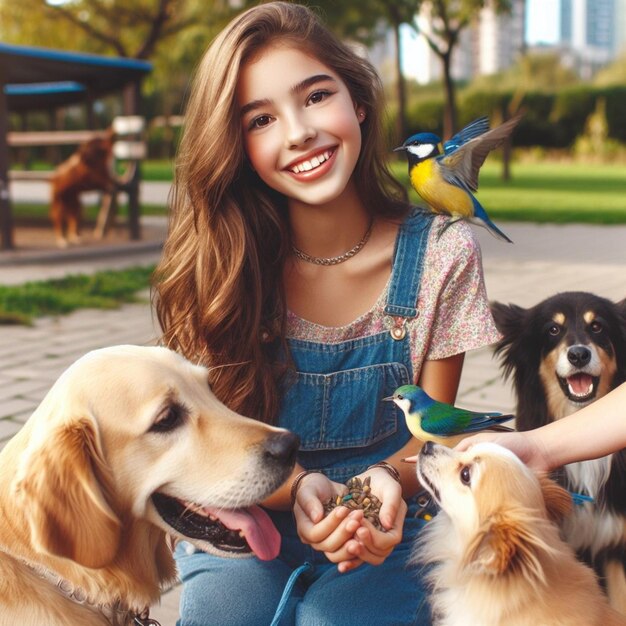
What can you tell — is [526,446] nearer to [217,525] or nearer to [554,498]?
[554,498]

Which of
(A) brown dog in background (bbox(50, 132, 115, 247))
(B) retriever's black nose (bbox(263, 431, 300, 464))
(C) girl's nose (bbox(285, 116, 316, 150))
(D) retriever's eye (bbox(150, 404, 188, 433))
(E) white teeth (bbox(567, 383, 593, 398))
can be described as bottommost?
(A) brown dog in background (bbox(50, 132, 115, 247))

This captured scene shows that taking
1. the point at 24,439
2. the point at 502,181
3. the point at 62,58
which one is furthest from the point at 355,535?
the point at 502,181

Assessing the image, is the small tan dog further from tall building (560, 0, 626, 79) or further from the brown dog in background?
tall building (560, 0, 626, 79)

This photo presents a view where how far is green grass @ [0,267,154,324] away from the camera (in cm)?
712

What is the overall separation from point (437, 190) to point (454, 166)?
95mm

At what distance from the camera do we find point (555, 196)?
17609 millimetres

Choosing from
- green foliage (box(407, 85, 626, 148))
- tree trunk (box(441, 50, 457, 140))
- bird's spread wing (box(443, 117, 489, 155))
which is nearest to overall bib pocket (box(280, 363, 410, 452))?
bird's spread wing (box(443, 117, 489, 155))

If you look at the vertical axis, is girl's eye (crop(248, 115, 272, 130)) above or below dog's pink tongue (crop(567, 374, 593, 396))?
above

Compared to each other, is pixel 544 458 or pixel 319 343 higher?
pixel 319 343

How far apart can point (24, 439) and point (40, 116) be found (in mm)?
41600

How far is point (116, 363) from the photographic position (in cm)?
207

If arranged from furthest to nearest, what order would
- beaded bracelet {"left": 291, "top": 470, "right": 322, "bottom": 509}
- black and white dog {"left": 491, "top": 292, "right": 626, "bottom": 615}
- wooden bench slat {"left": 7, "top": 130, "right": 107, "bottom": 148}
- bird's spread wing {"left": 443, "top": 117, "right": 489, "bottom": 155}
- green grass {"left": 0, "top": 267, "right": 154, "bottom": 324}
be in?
wooden bench slat {"left": 7, "top": 130, "right": 107, "bottom": 148} → green grass {"left": 0, "top": 267, "right": 154, "bottom": 324} → black and white dog {"left": 491, "top": 292, "right": 626, "bottom": 615} → bird's spread wing {"left": 443, "top": 117, "right": 489, "bottom": 155} → beaded bracelet {"left": 291, "top": 470, "right": 322, "bottom": 509}

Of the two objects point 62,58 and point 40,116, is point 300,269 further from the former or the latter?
point 40,116

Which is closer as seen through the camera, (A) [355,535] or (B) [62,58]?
(A) [355,535]
